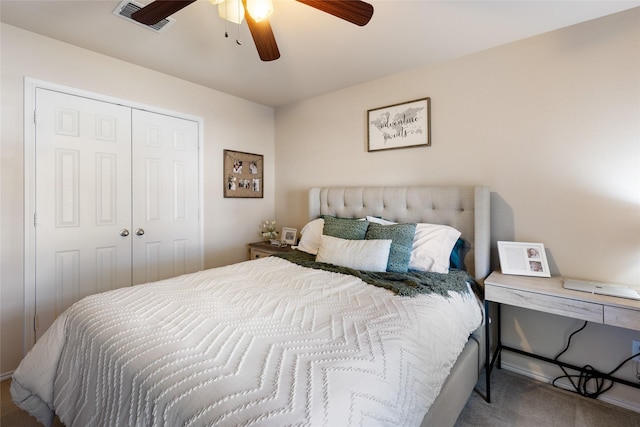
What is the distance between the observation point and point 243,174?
3.50 metres

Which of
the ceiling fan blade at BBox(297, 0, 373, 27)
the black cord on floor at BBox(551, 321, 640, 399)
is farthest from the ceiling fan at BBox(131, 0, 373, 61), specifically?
the black cord on floor at BBox(551, 321, 640, 399)

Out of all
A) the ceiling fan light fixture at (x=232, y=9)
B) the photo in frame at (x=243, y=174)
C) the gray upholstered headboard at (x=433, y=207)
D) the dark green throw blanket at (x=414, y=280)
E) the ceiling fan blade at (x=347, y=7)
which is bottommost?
the dark green throw blanket at (x=414, y=280)

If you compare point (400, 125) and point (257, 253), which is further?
point (257, 253)

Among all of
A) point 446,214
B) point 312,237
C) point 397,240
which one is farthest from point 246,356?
point 446,214

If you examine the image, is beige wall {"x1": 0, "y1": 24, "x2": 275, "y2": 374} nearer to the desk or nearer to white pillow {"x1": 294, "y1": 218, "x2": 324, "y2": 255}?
white pillow {"x1": 294, "y1": 218, "x2": 324, "y2": 255}

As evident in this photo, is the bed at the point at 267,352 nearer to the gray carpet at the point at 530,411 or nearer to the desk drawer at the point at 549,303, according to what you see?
the desk drawer at the point at 549,303

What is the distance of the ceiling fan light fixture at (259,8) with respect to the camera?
4.73 ft

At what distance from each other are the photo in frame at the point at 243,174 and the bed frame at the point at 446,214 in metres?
0.84

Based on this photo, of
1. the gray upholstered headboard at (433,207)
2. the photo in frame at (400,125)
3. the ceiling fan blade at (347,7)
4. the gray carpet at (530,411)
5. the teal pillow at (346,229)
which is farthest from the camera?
the photo in frame at (400,125)

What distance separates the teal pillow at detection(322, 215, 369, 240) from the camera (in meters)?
2.32

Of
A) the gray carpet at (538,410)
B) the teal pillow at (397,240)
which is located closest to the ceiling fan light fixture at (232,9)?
the teal pillow at (397,240)

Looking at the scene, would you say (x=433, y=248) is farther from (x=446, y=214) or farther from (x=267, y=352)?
(x=267, y=352)

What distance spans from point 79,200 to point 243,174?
159 centimetres

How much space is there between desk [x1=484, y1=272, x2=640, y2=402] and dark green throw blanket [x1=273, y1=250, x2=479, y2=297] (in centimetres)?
19
